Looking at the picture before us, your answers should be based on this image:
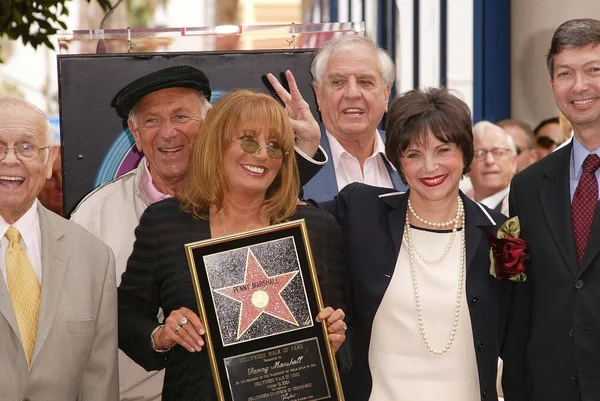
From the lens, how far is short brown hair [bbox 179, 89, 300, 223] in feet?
12.6

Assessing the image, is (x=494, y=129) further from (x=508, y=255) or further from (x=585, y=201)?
(x=508, y=255)

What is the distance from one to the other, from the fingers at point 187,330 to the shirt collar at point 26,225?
67 cm

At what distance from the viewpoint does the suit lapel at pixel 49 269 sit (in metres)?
3.68

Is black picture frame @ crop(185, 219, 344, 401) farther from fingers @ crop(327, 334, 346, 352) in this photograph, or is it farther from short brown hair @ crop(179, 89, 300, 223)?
short brown hair @ crop(179, 89, 300, 223)

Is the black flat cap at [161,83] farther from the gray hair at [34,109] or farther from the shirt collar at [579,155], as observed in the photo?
the shirt collar at [579,155]

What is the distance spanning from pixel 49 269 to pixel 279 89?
1.53m

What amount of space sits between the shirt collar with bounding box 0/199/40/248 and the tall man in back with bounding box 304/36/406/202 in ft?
4.48

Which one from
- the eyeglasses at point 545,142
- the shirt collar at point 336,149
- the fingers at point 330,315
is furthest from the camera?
the eyeglasses at point 545,142

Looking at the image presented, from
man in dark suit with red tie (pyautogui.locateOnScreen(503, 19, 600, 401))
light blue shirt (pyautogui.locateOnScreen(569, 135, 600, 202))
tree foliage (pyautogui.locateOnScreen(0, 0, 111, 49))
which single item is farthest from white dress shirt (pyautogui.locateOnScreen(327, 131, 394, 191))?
tree foliage (pyautogui.locateOnScreen(0, 0, 111, 49))

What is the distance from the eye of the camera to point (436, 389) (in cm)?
394

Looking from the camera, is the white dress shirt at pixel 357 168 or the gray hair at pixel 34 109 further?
the white dress shirt at pixel 357 168

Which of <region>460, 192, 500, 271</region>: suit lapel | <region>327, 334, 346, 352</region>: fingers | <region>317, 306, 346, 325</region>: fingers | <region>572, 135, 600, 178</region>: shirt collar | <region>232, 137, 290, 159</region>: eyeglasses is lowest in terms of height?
<region>327, 334, 346, 352</region>: fingers

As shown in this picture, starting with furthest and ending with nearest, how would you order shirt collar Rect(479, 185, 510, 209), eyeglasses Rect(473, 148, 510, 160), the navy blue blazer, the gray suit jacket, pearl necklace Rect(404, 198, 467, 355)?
eyeglasses Rect(473, 148, 510, 160) < shirt collar Rect(479, 185, 510, 209) < the navy blue blazer < pearl necklace Rect(404, 198, 467, 355) < the gray suit jacket

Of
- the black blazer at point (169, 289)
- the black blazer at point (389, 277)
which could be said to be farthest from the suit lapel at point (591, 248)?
the black blazer at point (169, 289)
